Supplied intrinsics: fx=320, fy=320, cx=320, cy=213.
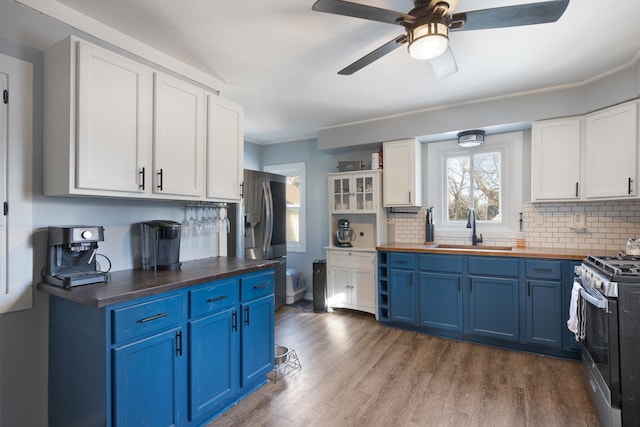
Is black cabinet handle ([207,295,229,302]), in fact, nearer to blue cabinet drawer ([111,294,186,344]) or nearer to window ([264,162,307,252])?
blue cabinet drawer ([111,294,186,344])

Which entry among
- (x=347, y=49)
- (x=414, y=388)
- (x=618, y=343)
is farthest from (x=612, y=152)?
(x=414, y=388)

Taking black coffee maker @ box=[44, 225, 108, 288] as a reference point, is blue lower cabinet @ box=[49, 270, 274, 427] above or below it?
below

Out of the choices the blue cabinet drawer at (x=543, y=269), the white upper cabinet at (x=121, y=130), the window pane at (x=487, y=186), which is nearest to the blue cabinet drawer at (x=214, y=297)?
the white upper cabinet at (x=121, y=130)

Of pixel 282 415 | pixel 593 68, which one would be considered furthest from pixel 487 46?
pixel 282 415

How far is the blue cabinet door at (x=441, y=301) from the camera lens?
329 cm

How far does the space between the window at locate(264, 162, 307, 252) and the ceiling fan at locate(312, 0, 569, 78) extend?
10.9ft

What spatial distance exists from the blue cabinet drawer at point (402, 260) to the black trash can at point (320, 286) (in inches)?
39.6

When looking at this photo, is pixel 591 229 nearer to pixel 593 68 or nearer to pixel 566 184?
pixel 566 184

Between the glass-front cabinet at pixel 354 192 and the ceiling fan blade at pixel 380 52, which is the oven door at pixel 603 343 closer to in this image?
the ceiling fan blade at pixel 380 52

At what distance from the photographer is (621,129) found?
106 inches

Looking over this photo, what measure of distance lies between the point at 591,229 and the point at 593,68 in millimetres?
1520

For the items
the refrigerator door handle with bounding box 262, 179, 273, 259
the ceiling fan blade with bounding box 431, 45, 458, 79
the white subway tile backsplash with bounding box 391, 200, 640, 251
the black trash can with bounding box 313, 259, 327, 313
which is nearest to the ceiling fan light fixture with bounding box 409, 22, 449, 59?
the ceiling fan blade with bounding box 431, 45, 458, 79

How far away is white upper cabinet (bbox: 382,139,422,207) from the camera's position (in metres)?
3.82

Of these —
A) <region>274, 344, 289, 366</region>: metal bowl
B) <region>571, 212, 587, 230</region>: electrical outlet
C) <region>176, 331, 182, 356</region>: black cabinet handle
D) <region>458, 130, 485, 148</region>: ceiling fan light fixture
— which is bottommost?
<region>274, 344, 289, 366</region>: metal bowl
